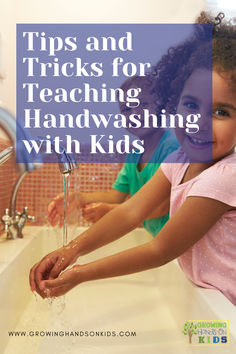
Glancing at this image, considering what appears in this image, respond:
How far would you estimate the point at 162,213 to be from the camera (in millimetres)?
679

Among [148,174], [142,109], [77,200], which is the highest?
[142,109]

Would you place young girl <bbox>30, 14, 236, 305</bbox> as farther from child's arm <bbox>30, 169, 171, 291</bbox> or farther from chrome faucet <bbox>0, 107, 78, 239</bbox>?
chrome faucet <bbox>0, 107, 78, 239</bbox>

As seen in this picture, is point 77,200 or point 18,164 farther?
point 77,200

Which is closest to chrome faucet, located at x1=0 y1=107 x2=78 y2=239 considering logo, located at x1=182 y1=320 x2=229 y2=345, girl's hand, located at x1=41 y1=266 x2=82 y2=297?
girl's hand, located at x1=41 y1=266 x2=82 y2=297

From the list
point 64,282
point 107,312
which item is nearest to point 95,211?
point 107,312

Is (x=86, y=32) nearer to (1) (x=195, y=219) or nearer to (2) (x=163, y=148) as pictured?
(2) (x=163, y=148)

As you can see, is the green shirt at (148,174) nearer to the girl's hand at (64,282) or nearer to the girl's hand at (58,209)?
the girl's hand at (58,209)

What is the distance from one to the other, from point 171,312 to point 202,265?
0.16m

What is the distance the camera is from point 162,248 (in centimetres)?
48

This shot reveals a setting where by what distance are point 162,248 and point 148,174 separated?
0.33 metres

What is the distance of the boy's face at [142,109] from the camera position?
26.3 inches

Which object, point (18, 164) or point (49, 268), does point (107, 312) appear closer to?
point (49, 268)

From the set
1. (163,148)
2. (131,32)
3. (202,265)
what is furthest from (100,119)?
(202,265)

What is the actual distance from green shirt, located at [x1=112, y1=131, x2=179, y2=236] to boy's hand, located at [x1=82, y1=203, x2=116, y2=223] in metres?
0.08
